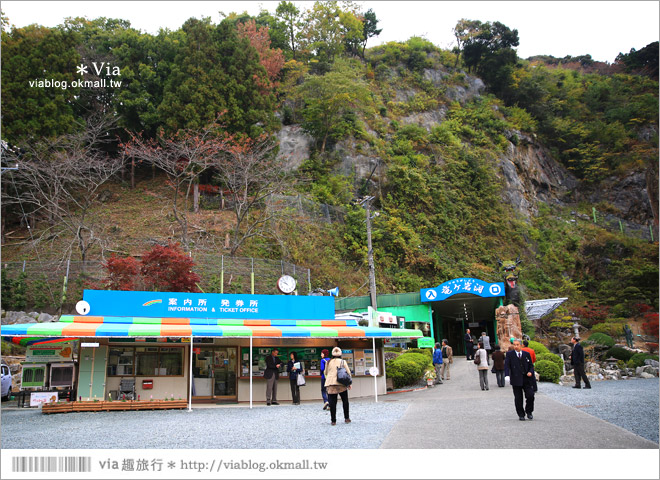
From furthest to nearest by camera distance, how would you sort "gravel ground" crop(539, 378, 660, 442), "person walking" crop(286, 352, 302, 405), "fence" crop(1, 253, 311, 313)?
"fence" crop(1, 253, 311, 313), "person walking" crop(286, 352, 302, 405), "gravel ground" crop(539, 378, 660, 442)

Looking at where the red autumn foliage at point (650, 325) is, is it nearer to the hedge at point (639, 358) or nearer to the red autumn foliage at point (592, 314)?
the red autumn foliage at point (592, 314)

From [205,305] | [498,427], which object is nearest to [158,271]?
[205,305]

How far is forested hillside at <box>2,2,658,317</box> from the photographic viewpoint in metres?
26.5

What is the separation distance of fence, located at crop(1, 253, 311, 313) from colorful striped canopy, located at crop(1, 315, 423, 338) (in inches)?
282

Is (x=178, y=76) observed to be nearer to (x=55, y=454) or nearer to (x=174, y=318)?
(x=174, y=318)

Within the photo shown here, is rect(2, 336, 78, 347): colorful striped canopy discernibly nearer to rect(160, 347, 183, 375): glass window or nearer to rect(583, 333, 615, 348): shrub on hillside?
rect(160, 347, 183, 375): glass window

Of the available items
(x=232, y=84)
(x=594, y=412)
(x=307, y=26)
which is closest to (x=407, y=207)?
(x=232, y=84)

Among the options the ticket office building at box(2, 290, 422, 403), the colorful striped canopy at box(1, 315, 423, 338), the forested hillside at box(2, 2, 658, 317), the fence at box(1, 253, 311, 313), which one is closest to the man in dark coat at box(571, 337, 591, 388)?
the colorful striped canopy at box(1, 315, 423, 338)

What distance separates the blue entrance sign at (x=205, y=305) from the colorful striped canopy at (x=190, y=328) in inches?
12.4

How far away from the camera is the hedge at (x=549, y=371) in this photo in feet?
53.5

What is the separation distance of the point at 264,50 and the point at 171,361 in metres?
31.1

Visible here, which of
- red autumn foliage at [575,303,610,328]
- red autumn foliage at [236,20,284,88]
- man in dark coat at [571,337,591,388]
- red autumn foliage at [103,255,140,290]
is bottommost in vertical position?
man in dark coat at [571,337,591,388]

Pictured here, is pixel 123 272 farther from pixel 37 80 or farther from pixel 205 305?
pixel 37 80

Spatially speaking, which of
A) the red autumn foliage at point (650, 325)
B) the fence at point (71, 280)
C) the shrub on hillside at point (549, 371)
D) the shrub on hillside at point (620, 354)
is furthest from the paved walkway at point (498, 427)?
the red autumn foliage at point (650, 325)
